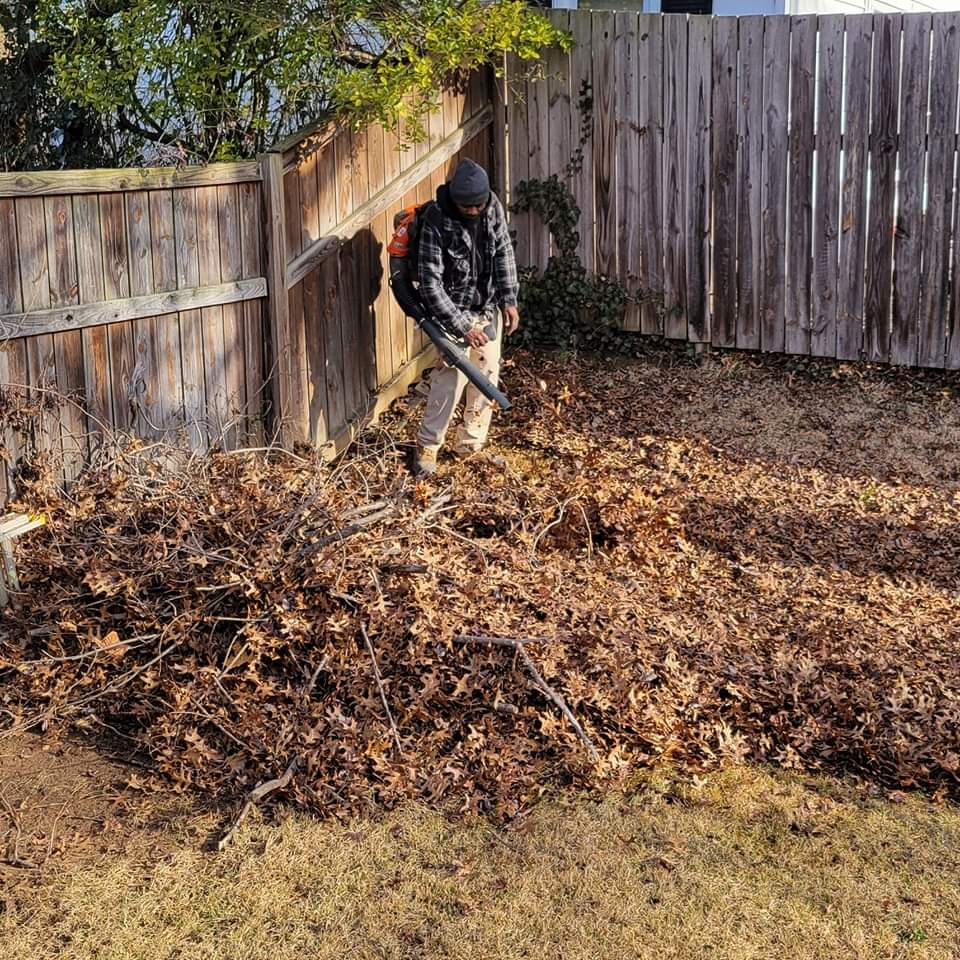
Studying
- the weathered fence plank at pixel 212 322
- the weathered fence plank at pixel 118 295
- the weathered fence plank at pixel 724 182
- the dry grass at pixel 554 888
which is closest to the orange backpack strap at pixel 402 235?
the weathered fence plank at pixel 212 322

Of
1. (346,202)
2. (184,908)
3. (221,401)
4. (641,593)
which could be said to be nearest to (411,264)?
(346,202)

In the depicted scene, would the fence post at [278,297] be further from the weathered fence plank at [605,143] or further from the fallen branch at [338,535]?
the weathered fence plank at [605,143]

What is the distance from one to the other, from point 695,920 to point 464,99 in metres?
6.71

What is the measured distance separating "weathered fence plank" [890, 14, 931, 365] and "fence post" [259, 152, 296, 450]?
13.3 feet

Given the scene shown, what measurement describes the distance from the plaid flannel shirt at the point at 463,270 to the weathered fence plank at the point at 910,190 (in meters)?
2.64

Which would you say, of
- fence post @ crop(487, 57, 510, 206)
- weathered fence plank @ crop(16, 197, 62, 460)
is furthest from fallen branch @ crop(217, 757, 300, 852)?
fence post @ crop(487, 57, 510, 206)

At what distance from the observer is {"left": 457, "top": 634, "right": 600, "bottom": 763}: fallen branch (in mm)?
4871

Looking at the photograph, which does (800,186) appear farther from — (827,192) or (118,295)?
(118,295)

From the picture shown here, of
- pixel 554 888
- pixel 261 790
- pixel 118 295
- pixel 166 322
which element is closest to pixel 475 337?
pixel 166 322

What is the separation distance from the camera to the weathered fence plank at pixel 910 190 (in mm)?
8586

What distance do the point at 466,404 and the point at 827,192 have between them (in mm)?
2877

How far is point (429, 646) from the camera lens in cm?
508

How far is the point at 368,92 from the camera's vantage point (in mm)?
7801

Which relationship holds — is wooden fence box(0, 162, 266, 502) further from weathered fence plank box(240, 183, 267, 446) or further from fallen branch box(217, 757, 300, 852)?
fallen branch box(217, 757, 300, 852)
